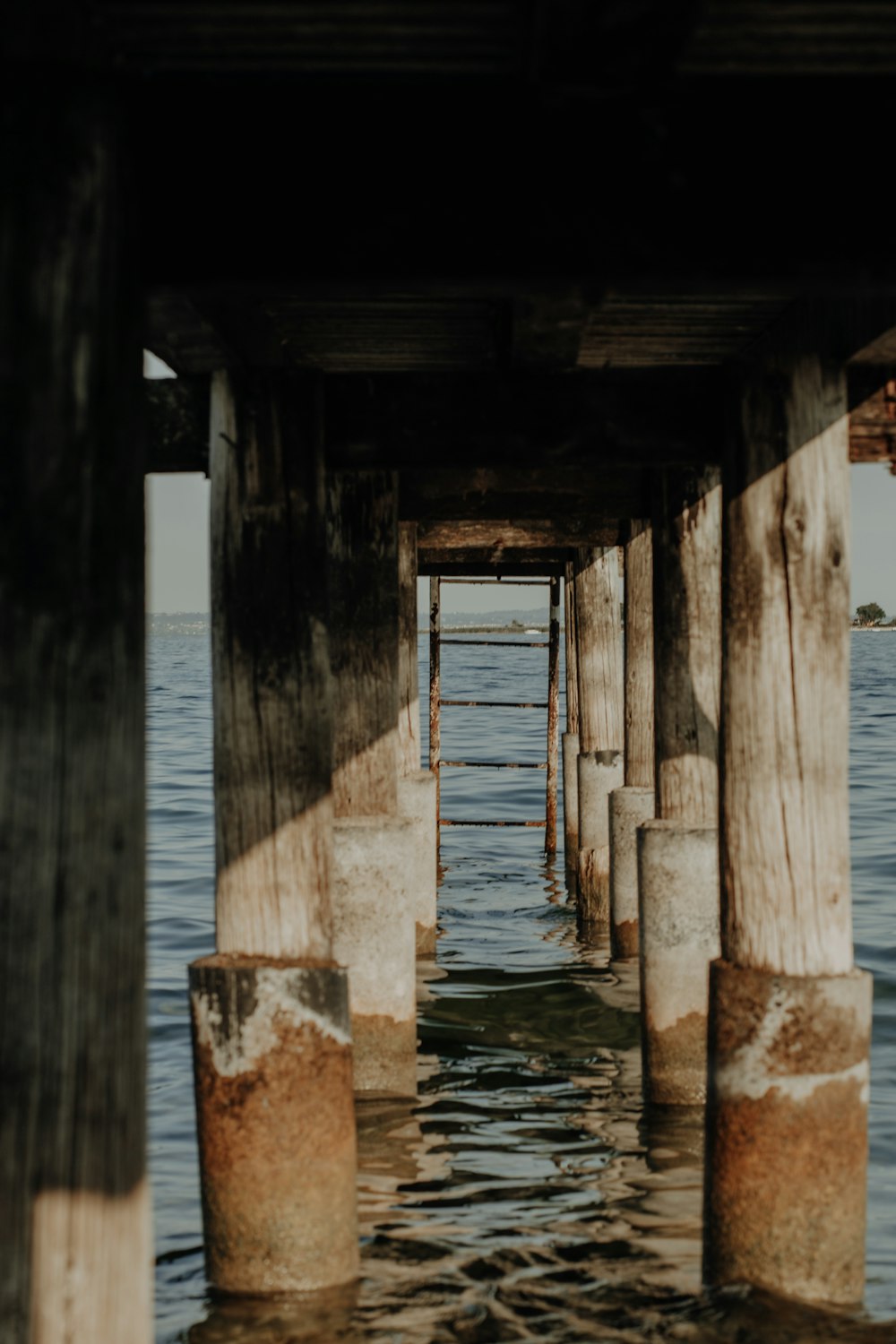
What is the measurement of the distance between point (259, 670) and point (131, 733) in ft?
6.74

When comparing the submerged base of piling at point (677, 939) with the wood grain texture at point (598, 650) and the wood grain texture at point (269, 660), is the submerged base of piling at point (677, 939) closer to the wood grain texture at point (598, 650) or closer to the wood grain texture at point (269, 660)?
the wood grain texture at point (269, 660)

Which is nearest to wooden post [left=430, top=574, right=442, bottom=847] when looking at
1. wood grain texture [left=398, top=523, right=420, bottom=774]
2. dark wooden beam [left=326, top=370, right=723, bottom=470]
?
wood grain texture [left=398, top=523, right=420, bottom=774]

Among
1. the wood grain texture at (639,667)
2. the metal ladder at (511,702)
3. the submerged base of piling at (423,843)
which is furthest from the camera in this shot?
the metal ladder at (511,702)

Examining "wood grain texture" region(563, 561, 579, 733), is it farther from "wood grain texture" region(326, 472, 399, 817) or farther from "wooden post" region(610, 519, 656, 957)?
"wood grain texture" region(326, 472, 399, 817)

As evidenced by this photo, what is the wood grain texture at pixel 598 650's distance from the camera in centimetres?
1135

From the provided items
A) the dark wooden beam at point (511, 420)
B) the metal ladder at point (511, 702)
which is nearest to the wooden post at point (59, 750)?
the dark wooden beam at point (511, 420)

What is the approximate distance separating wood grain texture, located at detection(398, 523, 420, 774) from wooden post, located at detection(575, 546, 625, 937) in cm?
153

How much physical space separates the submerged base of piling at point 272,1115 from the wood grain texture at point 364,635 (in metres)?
2.22

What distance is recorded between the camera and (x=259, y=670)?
445cm

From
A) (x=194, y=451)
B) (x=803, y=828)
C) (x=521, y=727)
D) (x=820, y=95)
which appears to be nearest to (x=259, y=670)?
(x=194, y=451)

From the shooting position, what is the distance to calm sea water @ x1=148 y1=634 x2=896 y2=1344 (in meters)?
4.44

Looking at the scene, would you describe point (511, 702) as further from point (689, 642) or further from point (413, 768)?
point (689, 642)

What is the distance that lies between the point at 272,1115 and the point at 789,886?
1511 millimetres

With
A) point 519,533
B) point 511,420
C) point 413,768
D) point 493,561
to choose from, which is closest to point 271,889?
point 511,420
